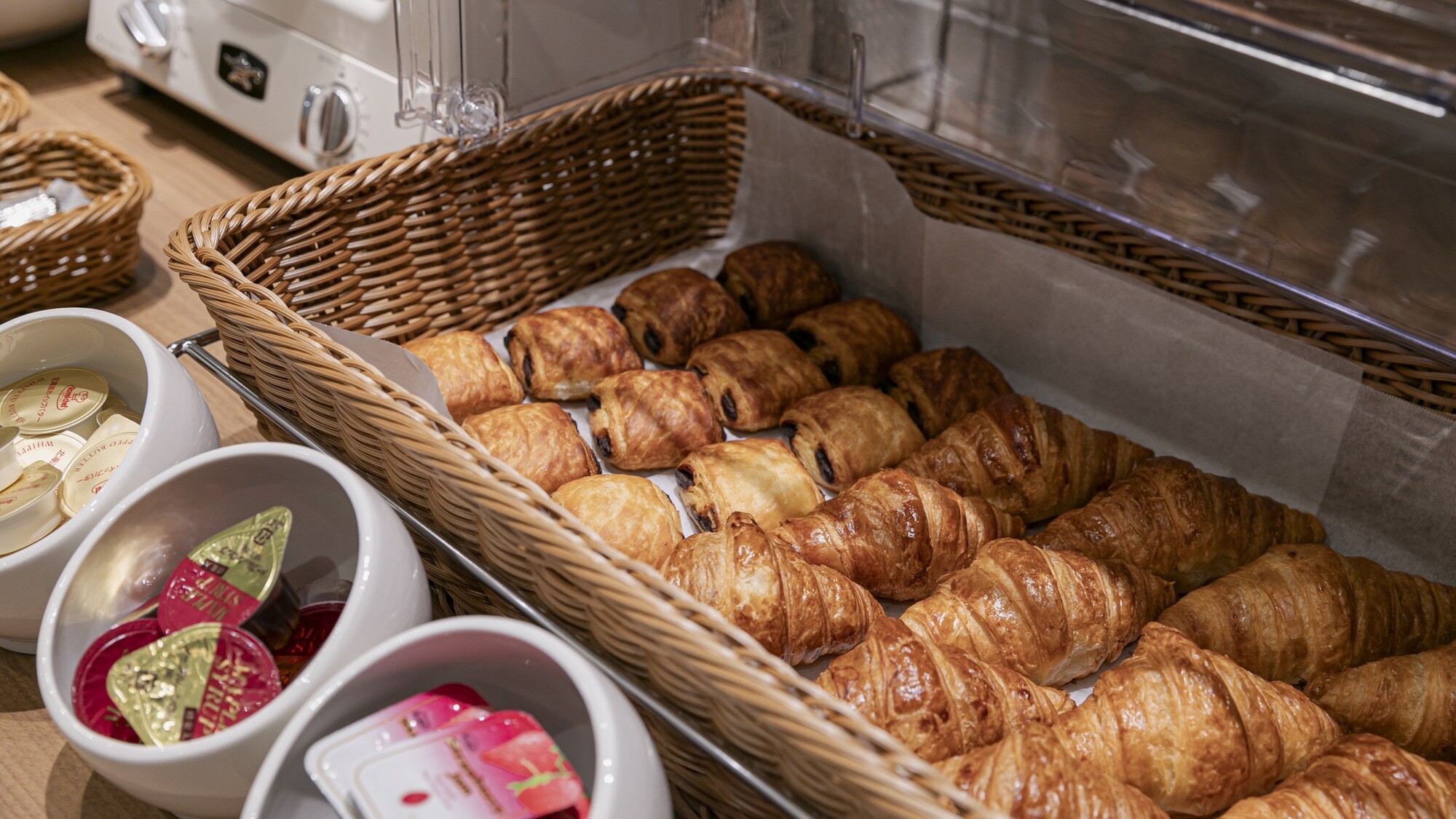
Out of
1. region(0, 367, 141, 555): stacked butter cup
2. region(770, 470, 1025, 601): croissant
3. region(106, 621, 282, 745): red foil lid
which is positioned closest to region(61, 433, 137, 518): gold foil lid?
region(0, 367, 141, 555): stacked butter cup

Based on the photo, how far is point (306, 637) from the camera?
2.74 ft

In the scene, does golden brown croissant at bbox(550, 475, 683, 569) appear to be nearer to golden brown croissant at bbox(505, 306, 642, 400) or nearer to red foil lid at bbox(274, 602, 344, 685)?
golden brown croissant at bbox(505, 306, 642, 400)

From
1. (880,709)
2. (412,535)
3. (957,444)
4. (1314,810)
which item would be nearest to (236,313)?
(412,535)

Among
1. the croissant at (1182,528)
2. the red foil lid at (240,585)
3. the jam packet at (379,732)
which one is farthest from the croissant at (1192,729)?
the red foil lid at (240,585)

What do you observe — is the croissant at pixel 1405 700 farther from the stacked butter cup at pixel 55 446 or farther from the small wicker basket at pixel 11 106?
the small wicker basket at pixel 11 106

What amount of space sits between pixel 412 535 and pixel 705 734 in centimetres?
37

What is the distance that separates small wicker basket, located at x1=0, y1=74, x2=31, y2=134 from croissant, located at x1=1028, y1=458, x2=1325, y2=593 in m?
1.58

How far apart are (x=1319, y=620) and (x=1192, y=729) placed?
0.83 feet

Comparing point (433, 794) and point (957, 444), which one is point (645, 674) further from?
point (957, 444)

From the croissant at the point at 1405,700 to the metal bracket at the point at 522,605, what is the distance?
1.99 feet

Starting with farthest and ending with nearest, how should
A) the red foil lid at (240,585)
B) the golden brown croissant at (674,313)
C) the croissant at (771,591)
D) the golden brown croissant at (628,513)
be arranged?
the golden brown croissant at (674,313), the golden brown croissant at (628,513), the croissant at (771,591), the red foil lid at (240,585)

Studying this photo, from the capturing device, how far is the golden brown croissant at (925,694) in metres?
0.92

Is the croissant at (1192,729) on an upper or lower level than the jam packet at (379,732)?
lower

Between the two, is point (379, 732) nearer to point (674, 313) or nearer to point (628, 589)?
point (628, 589)
